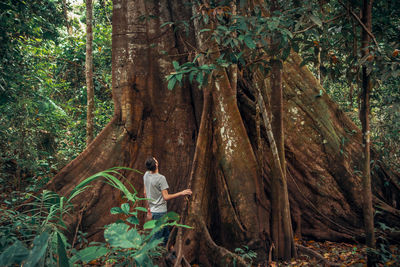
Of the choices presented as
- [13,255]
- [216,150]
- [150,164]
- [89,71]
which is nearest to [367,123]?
[216,150]

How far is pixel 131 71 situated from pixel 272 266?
3639 millimetres

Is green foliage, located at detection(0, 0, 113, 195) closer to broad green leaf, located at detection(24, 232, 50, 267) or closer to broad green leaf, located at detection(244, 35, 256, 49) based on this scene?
broad green leaf, located at detection(244, 35, 256, 49)

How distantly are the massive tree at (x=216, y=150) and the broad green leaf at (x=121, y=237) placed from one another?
89.1 inches

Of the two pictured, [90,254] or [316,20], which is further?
[316,20]

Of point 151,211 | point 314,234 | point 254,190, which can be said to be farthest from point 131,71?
point 314,234

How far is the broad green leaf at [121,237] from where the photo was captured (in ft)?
3.92

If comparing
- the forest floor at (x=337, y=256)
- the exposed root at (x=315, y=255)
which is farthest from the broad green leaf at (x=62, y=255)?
the exposed root at (x=315, y=255)

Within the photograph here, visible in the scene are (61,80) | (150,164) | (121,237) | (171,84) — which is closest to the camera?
(121,237)

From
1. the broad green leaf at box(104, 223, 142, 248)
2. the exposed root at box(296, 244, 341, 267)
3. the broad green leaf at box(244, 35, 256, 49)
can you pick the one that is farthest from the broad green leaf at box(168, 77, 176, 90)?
the exposed root at box(296, 244, 341, 267)

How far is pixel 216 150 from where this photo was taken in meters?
4.05

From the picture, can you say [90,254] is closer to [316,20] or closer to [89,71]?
[316,20]

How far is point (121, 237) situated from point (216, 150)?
288 cm

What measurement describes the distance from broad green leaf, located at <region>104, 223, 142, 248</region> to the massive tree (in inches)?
89.1

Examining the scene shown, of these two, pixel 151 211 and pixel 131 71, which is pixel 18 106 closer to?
pixel 131 71
